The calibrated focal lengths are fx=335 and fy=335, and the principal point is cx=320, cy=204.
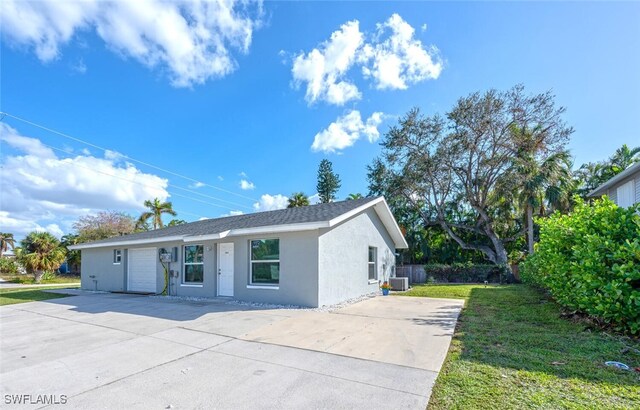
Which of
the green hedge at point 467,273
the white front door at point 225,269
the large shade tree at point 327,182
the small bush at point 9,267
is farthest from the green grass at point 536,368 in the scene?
the small bush at point 9,267

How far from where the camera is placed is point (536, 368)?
4461 millimetres

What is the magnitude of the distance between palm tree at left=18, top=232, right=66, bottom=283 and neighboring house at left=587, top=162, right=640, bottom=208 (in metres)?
35.0

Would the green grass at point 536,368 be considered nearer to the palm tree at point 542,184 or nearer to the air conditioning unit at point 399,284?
the air conditioning unit at point 399,284

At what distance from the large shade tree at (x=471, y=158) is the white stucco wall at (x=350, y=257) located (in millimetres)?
11479

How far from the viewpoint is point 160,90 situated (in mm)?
16031

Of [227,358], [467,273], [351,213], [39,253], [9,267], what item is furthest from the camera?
[9,267]

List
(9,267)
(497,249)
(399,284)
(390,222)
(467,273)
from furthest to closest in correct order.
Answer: (9,267) → (497,249) → (467,273) → (390,222) → (399,284)

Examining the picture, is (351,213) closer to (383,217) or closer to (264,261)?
(264,261)

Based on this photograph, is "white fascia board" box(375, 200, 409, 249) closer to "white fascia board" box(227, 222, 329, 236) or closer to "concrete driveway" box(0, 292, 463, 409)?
"white fascia board" box(227, 222, 329, 236)

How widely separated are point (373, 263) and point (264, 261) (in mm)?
5660

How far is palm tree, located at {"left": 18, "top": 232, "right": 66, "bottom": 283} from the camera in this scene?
25.4 metres

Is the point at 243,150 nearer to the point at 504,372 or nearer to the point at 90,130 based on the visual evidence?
the point at 90,130

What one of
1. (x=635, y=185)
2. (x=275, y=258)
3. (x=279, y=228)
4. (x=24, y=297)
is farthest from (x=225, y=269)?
(x=635, y=185)

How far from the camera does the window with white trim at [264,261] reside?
10906mm
